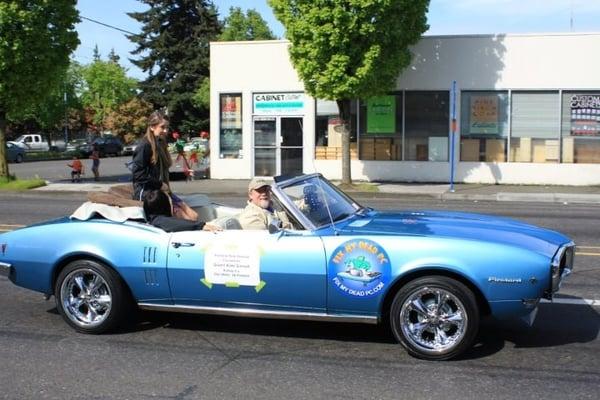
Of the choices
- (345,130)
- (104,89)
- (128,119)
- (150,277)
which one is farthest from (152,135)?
(104,89)

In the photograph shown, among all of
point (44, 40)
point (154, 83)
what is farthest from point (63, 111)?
point (44, 40)

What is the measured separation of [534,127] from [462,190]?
378 centimetres

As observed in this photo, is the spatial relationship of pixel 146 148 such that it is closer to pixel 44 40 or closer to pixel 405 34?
pixel 405 34

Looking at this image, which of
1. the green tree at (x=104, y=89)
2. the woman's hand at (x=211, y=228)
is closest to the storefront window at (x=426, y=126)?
the woman's hand at (x=211, y=228)

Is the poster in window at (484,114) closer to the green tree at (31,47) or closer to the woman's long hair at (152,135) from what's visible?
the green tree at (31,47)

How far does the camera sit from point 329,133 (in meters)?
23.7

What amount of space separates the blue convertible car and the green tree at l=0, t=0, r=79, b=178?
16820 mm

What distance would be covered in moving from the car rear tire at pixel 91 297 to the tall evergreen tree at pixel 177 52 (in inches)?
2167

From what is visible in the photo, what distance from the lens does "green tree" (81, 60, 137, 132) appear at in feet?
219

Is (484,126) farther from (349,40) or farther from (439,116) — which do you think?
(349,40)

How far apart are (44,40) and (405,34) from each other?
11168 millimetres

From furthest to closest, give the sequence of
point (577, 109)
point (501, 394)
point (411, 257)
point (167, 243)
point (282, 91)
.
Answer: point (282, 91) < point (577, 109) < point (167, 243) < point (411, 257) < point (501, 394)

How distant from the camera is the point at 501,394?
14.6 feet

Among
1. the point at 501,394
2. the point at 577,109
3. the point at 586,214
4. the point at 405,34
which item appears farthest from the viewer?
the point at 577,109
